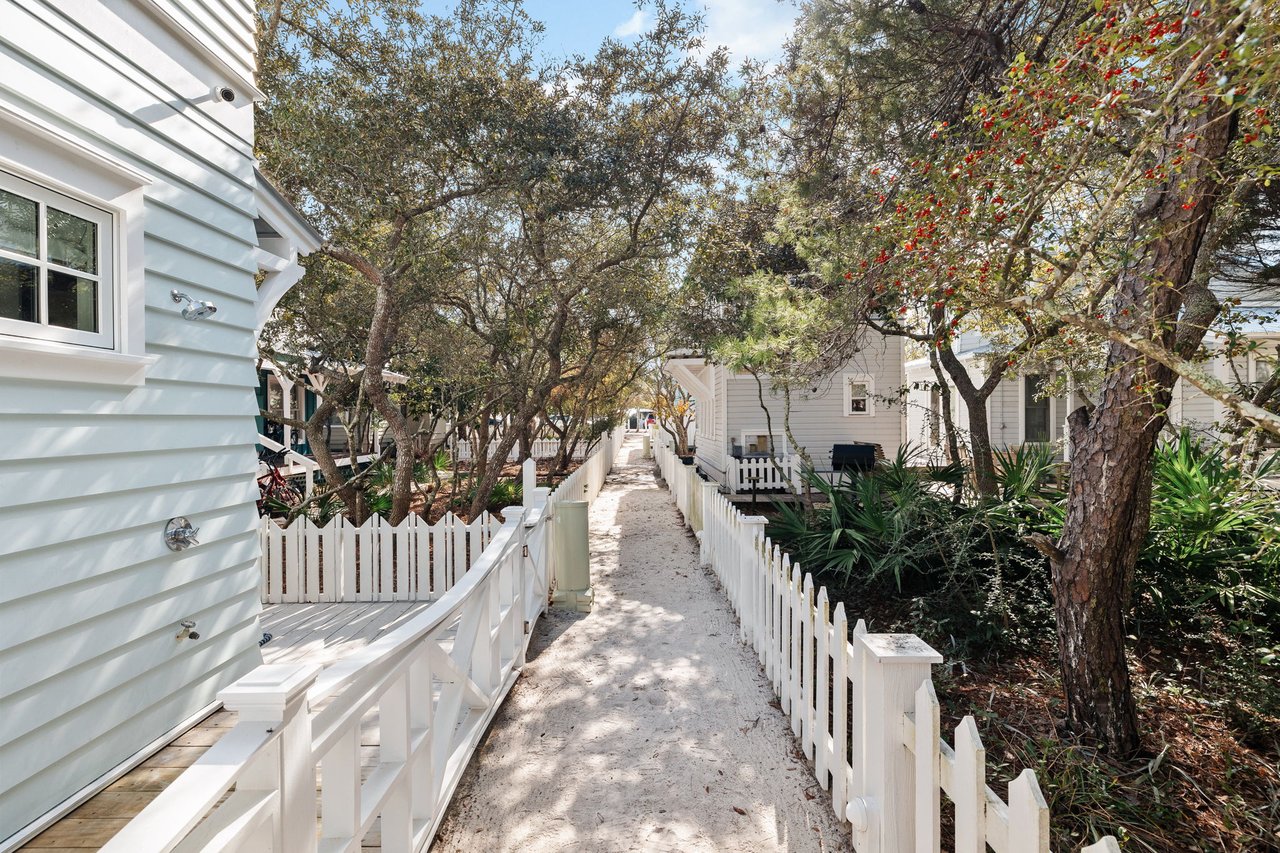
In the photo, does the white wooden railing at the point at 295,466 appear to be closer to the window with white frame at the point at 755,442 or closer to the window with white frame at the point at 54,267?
the window with white frame at the point at 54,267

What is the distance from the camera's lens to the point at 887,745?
Result: 7.35 ft

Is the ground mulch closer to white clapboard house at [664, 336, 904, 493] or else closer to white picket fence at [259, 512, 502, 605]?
white picket fence at [259, 512, 502, 605]

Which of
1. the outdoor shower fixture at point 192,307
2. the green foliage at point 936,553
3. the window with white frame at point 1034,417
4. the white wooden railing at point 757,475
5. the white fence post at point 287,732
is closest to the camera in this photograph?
the white fence post at point 287,732

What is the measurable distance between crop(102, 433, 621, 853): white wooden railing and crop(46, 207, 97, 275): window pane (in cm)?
226

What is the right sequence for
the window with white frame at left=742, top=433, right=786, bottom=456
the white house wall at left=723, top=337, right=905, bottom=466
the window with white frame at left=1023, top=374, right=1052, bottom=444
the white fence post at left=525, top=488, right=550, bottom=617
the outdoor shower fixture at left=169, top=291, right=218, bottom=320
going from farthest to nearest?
the window with white frame at left=1023, top=374, right=1052, bottom=444 → the white house wall at left=723, top=337, right=905, bottom=466 → the window with white frame at left=742, top=433, right=786, bottom=456 → the white fence post at left=525, top=488, right=550, bottom=617 → the outdoor shower fixture at left=169, top=291, right=218, bottom=320

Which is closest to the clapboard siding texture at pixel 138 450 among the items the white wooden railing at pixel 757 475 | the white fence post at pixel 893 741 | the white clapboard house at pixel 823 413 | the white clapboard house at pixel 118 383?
the white clapboard house at pixel 118 383

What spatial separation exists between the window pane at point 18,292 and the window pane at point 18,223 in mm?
73

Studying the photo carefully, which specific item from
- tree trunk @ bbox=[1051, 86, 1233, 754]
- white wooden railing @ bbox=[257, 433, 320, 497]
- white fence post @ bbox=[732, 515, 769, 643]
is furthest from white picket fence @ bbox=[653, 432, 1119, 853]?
white wooden railing @ bbox=[257, 433, 320, 497]

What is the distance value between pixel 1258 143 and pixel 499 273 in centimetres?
922

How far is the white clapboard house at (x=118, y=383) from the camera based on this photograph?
2.53m

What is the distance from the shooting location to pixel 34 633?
8.34 ft

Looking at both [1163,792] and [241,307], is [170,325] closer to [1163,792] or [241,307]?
[241,307]

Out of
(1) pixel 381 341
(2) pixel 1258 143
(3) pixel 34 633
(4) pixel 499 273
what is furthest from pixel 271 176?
(2) pixel 1258 143

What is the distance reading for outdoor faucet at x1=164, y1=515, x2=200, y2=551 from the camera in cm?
333
